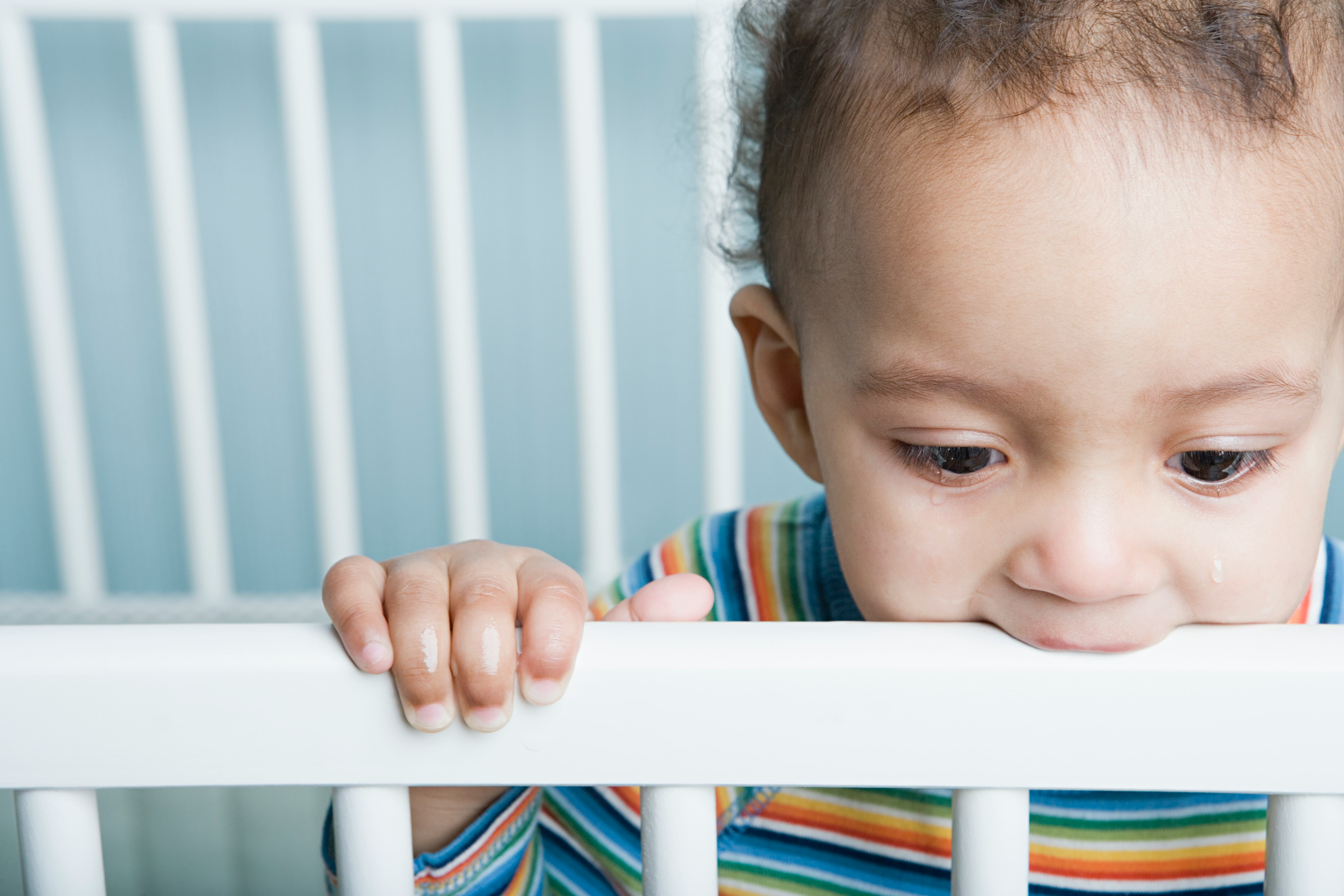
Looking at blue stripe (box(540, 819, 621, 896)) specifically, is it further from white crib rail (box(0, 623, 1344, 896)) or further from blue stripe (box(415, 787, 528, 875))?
white crib rail (box(0, 623, 1344, 896))

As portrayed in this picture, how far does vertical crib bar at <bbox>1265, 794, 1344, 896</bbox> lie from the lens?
29 cm

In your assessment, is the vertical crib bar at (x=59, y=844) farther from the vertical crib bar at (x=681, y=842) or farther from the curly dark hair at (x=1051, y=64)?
the curly dark hair at (x=1051, y=64)

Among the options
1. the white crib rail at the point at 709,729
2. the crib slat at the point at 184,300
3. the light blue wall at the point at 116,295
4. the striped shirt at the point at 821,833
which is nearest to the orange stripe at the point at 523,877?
the striped shirt at the point at 821,833

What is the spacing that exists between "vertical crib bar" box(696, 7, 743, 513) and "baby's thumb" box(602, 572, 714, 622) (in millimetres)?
479

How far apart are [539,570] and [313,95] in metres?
0.75

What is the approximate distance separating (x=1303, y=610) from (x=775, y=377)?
311mm

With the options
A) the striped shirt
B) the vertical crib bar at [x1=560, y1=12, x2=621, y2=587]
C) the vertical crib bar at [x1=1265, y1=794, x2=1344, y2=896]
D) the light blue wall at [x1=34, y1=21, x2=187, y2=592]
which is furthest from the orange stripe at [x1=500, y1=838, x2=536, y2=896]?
the light blue wall at [x1=34, y1=21, x2=187, y2=592]

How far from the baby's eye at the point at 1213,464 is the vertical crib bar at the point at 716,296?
0.53 m

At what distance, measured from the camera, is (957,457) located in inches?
16.7

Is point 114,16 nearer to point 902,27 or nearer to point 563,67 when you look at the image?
point 563,67

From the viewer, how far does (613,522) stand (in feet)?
3.61

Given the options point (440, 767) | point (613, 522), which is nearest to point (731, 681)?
point (440, 767)

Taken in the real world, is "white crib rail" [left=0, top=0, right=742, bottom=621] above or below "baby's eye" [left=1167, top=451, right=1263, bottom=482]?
above

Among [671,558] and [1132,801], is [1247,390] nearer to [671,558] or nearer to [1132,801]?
[1132,801]
